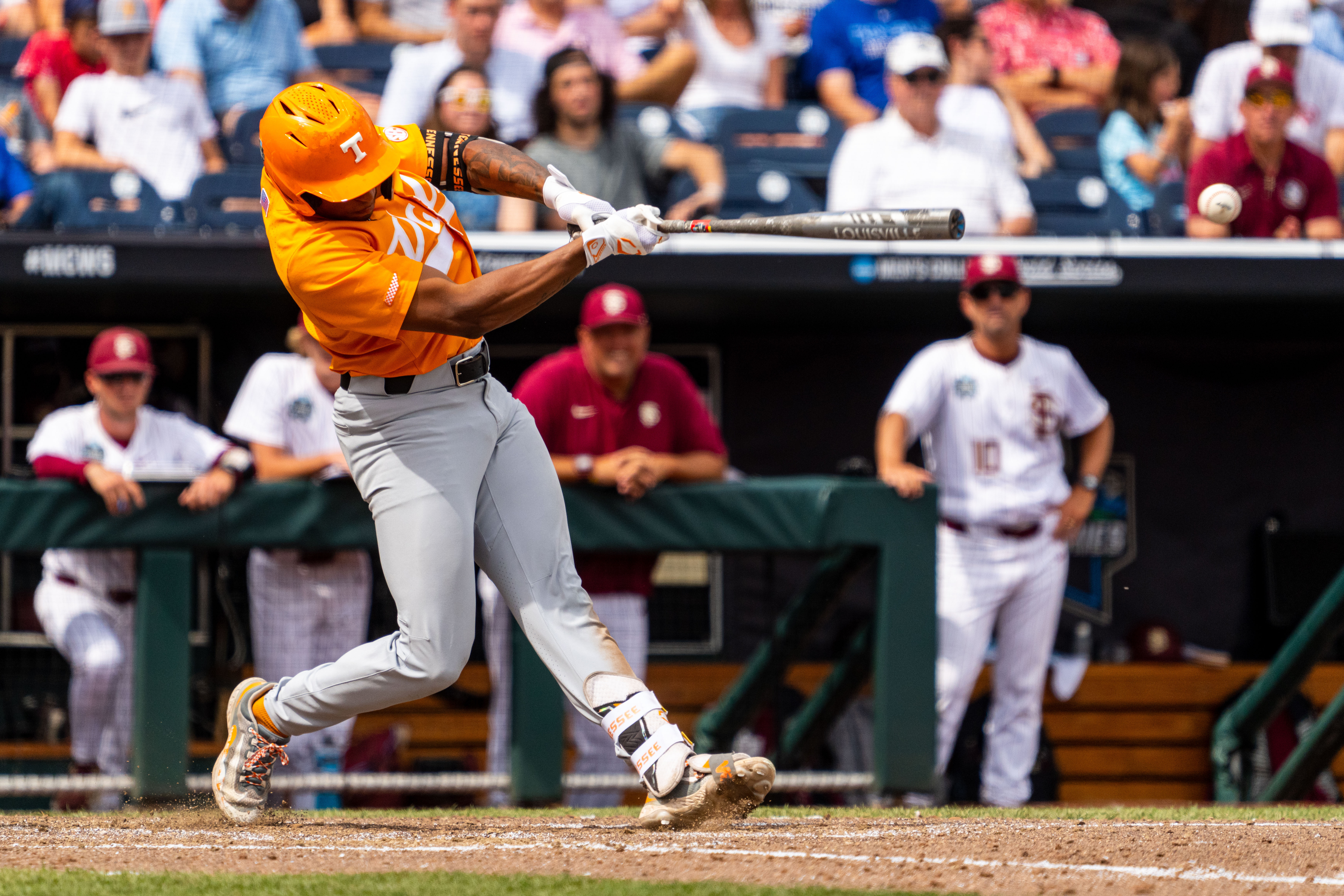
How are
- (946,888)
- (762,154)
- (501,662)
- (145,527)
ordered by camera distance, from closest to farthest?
(946,888)
(145,527)
(501,662)
(762,154)

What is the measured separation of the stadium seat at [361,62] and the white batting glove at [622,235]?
3.75 metres

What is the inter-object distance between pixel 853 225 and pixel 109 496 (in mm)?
2214

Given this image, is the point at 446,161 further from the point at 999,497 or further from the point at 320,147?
the point at 999,497

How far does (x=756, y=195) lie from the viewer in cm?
547

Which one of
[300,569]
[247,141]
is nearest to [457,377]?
[300,569]

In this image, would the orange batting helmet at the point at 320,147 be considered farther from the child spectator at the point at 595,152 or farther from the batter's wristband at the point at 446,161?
the child spectator at the point at 595,152

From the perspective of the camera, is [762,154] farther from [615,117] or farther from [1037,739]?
[1037,739]

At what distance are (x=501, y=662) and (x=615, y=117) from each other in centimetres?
214

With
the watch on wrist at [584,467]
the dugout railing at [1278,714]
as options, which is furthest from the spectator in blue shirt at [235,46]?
the dugout railing at [1278,714]

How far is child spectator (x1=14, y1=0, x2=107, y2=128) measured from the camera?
579 centimetres

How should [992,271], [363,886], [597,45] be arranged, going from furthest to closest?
[597,45]
[992,271]
[363,886]

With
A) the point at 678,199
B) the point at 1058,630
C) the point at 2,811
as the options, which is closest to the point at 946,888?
the point at 2,811

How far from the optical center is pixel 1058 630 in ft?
20.0

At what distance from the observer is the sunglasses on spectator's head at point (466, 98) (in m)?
5.37
